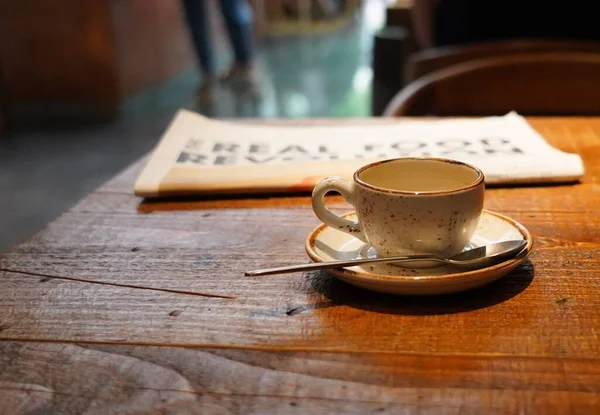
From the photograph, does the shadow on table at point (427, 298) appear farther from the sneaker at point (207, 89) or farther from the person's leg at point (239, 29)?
the person's leg at point (239, 29)

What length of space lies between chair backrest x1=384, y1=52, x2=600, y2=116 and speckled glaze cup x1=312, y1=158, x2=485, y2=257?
2.06 ft

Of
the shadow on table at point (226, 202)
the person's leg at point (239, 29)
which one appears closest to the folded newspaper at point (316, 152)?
the shadow on table at point (226, 202)

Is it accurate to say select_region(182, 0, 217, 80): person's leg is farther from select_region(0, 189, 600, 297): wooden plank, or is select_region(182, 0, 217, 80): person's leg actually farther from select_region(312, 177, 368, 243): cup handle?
select_region(312, 177, 368, 243): cup handle

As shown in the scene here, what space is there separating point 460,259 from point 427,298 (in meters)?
0.05

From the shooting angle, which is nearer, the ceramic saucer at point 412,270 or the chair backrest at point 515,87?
the ceramic saucer at point 412,270

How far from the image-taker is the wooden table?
14.5 inches

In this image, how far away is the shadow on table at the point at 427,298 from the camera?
463mm

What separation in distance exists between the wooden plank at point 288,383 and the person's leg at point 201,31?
11.3ft

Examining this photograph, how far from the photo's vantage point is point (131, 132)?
10.2 feet

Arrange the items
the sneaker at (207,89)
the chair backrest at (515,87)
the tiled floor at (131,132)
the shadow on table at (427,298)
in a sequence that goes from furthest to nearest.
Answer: the sneaker at (207,89)
the tiled floor at (131,132)
the chair backrest at (515,87)
the shadow on table at (427,298)

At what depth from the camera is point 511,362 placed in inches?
15.4

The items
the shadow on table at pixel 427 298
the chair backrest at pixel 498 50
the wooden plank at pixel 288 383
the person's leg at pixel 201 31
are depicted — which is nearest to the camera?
the wooden plank at pixel 288 383

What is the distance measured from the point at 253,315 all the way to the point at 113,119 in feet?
10.1

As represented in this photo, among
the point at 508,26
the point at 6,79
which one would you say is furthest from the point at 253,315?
the point at 6,79
